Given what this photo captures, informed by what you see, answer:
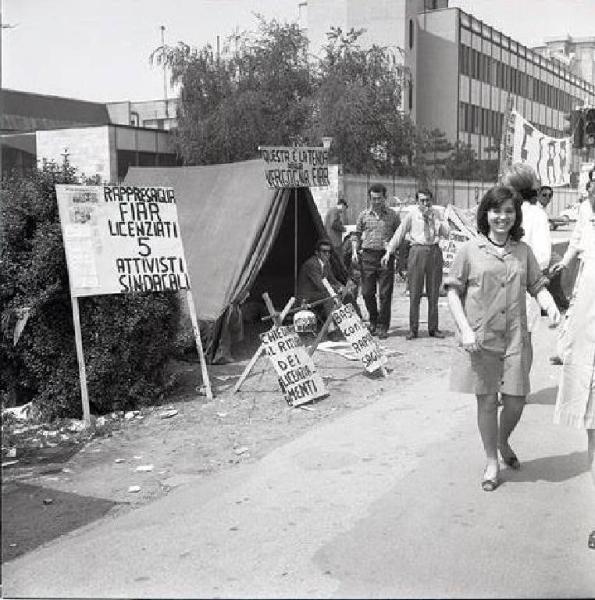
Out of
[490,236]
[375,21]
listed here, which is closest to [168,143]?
[375,21]

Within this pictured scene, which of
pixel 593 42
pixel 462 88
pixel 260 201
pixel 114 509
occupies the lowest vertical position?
pixel 114 509

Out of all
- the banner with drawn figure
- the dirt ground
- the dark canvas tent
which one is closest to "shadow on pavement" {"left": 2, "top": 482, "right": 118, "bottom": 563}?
the dirt ground

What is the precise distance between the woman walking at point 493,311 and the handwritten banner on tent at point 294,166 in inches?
181

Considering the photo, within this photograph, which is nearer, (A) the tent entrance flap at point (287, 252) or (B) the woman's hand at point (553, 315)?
(B) the woman's hand at point (553, 315)

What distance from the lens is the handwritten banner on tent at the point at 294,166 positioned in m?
9.54

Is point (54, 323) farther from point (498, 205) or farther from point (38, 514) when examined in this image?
point (498, 205)

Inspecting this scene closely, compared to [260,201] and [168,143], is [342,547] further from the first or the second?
[168,143]

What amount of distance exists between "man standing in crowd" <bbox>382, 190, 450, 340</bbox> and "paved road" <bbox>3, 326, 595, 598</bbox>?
481cm

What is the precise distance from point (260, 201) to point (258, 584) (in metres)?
7.49

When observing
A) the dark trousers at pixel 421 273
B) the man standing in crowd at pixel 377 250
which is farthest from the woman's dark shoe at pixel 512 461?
the man standing in crowd at pixel 377 250

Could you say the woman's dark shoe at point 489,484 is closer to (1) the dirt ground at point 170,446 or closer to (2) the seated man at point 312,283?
(1) the dirt ground at point 170,446

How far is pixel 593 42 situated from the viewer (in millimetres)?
6738

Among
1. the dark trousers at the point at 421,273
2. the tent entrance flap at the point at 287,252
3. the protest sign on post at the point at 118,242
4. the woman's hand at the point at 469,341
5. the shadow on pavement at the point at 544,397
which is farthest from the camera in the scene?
the tent entrance flap at the point at 287,252

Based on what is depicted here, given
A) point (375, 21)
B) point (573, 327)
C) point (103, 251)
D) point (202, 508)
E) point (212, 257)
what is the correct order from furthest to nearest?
1. point (375, 21)
2. point (212, 257)
3. point (103, 251)
4. point (202, 508)
5. point (573, 327)
